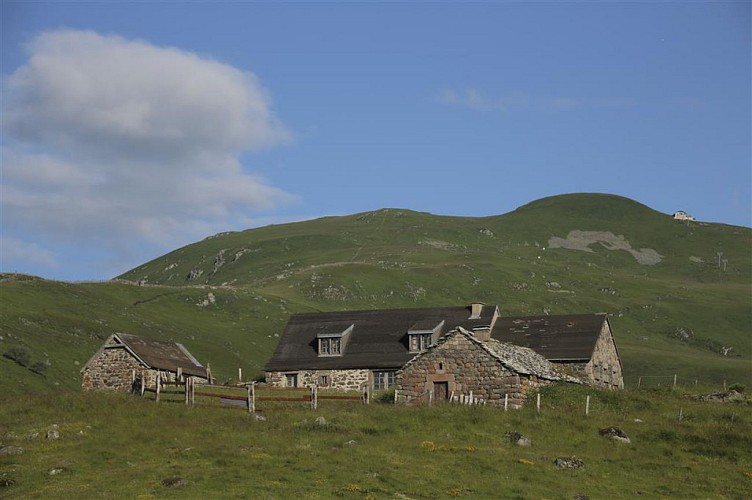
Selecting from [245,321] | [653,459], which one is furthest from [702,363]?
[653,459]

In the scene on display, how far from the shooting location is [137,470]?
40406 millimetres

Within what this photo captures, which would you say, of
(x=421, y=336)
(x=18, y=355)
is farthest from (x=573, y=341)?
(x=18, y=355)

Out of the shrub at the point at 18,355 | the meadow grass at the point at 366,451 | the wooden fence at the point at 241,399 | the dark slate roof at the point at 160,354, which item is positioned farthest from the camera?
the shrub at the point at 18,355

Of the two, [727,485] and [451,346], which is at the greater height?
[451,346]

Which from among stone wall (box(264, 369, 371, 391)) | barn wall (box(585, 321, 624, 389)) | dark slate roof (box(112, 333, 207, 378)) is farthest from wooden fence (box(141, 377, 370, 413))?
barn wall (box(585, 321, 624, 389))

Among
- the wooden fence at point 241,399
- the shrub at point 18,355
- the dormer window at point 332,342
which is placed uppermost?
the dormer window at point 332,342

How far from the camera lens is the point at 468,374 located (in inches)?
2339

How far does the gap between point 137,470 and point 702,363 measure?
124131 millimetres

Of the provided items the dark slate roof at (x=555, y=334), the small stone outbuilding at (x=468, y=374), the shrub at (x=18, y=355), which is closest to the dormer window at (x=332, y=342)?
the dark slate roof at (x=555, y=334)

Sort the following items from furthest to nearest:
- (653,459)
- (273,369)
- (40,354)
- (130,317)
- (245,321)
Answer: (245,321), (130,317), (40,354), (273,369), (653,459)

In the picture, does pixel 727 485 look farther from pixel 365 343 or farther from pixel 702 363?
pixel 702 363

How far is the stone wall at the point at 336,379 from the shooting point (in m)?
82.5

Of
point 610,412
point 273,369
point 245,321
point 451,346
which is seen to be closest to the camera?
point 610,412

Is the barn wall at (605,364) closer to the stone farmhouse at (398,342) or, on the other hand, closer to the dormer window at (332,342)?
the stone farmhouse at (398,342)
